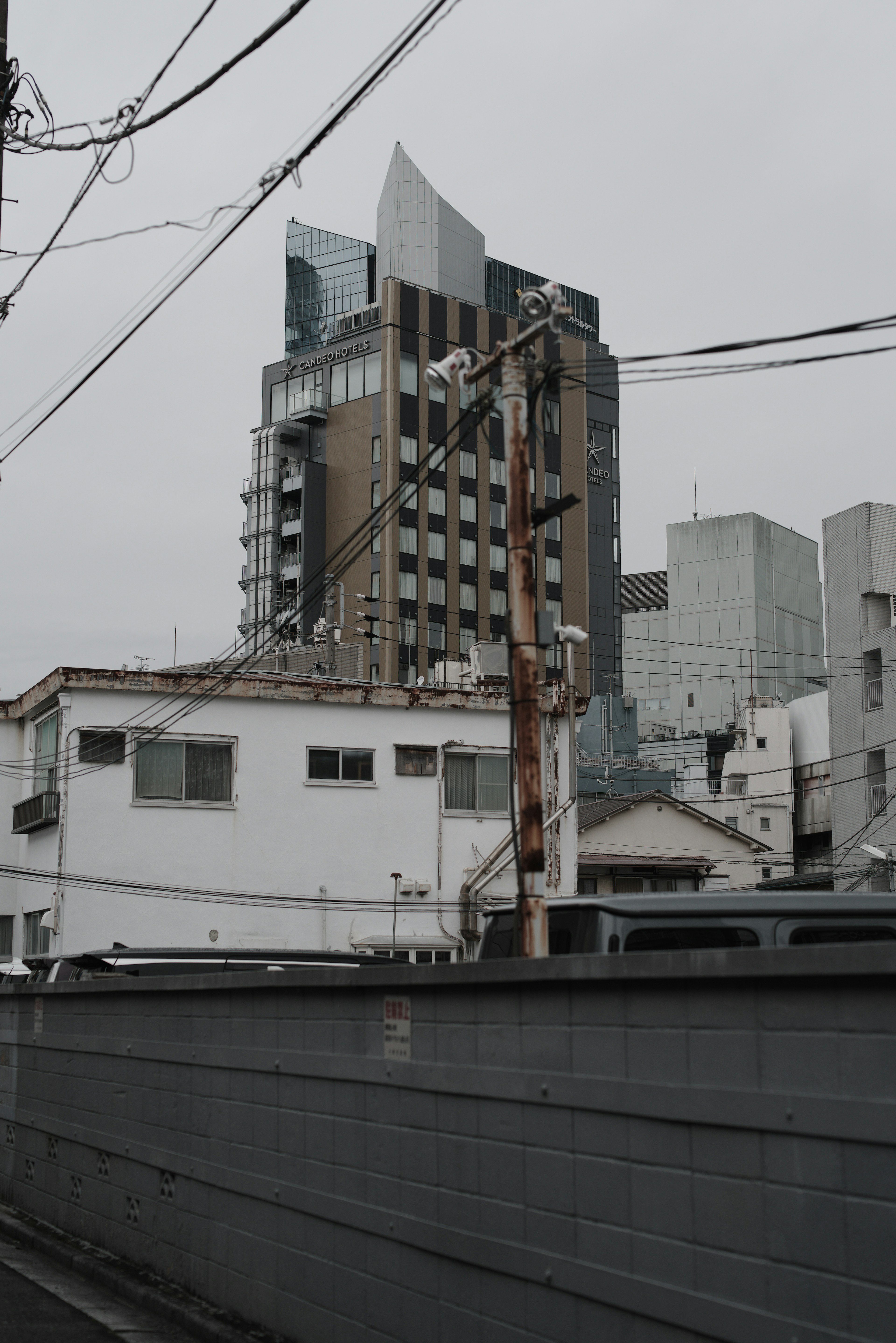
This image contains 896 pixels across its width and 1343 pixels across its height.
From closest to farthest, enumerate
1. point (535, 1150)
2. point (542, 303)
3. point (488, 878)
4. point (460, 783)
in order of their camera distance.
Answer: point (535, 1150) < point (542, 303) < point (488, 878) < point (460, 783)

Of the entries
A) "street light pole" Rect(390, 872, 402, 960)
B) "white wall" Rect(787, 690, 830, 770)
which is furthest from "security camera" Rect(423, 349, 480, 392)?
"white wall" Rect(787, 690, 830, 770)

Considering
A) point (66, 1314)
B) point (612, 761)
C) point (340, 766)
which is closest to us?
point (66, 1314)

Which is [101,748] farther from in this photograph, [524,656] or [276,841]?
[524,656]

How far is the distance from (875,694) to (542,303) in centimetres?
3939

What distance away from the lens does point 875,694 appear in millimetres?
46062

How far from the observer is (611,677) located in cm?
9562

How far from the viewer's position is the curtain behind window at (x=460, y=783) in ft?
94.6

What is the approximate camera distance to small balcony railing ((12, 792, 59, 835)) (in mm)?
26500

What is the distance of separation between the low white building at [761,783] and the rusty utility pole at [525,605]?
61868mm

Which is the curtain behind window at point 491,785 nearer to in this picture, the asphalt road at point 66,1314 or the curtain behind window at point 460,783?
the curtain behind window at point 460,783

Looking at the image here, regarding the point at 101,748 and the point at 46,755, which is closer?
the point at 101,748

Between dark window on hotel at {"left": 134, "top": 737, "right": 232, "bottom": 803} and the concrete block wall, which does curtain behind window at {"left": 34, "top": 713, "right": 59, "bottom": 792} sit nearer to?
dark window on hotel at {"left": 134, "top": 737, "right": 232, "bottom": 803}

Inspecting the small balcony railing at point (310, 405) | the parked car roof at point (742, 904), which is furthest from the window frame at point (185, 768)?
the small balcony railing at point (310, 405)

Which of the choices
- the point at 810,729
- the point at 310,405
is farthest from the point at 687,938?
the point at 310,405
